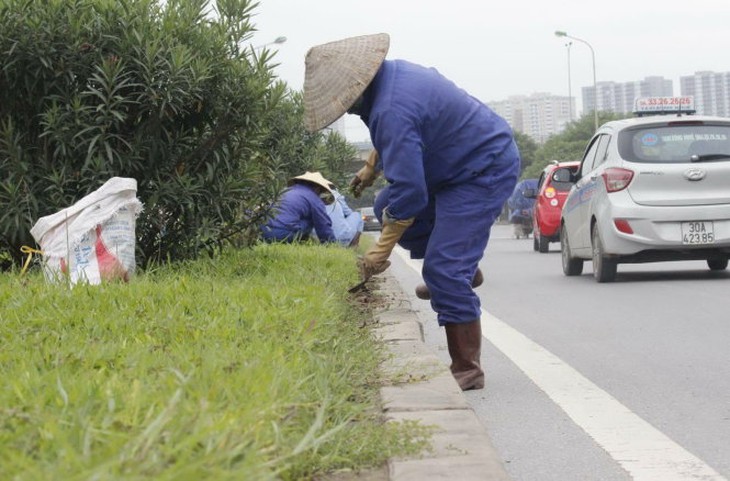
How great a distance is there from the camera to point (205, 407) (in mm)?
3121

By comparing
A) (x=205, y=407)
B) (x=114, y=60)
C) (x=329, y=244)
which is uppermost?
(x=114, y=60)

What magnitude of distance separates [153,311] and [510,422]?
168 centimetres

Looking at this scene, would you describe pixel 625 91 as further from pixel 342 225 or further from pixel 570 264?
pixel 570 264

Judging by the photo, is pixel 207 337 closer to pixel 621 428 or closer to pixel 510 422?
pixel 510 422

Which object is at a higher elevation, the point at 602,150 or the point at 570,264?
the point at 602,150

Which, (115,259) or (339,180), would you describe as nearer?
(115,259)

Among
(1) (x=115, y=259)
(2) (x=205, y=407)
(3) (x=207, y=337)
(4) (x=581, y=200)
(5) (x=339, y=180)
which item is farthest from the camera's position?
(5) (x=339, y=180)

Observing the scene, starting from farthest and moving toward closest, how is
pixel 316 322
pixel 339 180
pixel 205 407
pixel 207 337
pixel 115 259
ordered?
pixel 339 180 → pixel 115 259 → pixel 316 322 → pixel 207 337 → pixel 205 407

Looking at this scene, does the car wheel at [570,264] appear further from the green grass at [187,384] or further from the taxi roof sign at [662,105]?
the green grass at [187,384]

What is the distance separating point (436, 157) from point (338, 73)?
24.0 inches

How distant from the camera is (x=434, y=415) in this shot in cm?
435

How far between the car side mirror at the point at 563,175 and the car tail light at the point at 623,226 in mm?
862

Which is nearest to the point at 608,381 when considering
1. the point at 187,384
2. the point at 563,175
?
the point at 187,384

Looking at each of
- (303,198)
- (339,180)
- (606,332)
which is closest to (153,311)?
(606,332)
